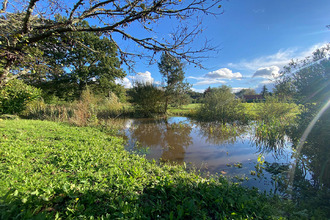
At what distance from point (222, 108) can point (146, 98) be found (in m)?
7.89

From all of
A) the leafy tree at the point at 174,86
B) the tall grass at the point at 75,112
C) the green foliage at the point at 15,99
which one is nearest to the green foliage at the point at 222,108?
the leafy tree at the point at 174,86

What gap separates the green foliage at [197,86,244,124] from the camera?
12.4 metres

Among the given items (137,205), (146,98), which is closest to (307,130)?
(137,205)

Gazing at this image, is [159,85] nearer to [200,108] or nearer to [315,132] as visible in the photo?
[200,108]

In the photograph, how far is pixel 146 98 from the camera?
1539 centimetres

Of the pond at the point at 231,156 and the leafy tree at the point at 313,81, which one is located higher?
the leafy tree at the point at 313,81

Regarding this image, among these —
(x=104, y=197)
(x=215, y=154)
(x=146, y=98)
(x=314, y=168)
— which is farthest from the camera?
(x=146, y=98)

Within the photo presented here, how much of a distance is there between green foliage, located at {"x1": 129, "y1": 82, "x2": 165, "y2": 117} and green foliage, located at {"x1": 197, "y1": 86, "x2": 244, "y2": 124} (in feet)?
16.7

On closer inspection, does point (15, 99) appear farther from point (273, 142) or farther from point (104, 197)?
point (273, 142)

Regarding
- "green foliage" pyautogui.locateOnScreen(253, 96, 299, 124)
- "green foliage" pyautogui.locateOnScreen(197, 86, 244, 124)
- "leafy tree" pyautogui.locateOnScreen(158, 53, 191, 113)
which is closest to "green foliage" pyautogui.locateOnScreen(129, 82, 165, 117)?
"leafy tree" pyautogui.locateOnScreen(158, 53, 191, 113)

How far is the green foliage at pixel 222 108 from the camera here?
12.4 m

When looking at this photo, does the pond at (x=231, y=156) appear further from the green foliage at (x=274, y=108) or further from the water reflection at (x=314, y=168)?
the green foliage at (x=274, y=108)

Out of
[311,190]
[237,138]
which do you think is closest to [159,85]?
[237,138]

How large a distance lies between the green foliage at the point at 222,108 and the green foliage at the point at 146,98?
5.08 m
